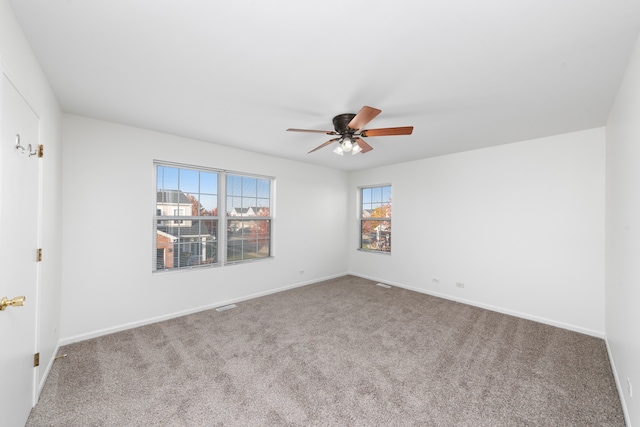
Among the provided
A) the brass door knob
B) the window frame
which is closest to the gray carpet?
the brass door knob

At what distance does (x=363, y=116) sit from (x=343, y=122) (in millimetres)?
473

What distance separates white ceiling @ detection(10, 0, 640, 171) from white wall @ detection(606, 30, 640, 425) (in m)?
0.25

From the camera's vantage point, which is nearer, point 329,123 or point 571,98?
point 571,98

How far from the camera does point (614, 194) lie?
2.41 m

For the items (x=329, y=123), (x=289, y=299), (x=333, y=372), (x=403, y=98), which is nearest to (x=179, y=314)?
(x=289, y=299)

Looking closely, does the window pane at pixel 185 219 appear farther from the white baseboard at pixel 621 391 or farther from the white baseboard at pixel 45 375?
the white baseboard at pixel 621 391

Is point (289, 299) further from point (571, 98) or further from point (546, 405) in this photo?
point (571, 98)

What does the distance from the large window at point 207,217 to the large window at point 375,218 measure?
224 centimetres

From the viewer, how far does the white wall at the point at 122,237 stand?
110 inches

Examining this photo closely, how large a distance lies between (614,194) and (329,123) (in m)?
2.81

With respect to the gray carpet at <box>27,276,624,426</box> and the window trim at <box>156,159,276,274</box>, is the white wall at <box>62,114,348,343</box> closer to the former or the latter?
the window trim at <box>156,159,276,274</box>

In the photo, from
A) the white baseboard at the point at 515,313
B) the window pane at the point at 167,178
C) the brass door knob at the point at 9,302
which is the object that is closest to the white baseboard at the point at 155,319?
the window pane at the point at 167,178

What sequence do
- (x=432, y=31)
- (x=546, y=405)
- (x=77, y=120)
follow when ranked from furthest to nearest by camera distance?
(x=77, y=120) < (x=546, y=405) < (x=432, y=31)

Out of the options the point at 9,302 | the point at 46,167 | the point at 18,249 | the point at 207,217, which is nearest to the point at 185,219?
the point at 207,217
